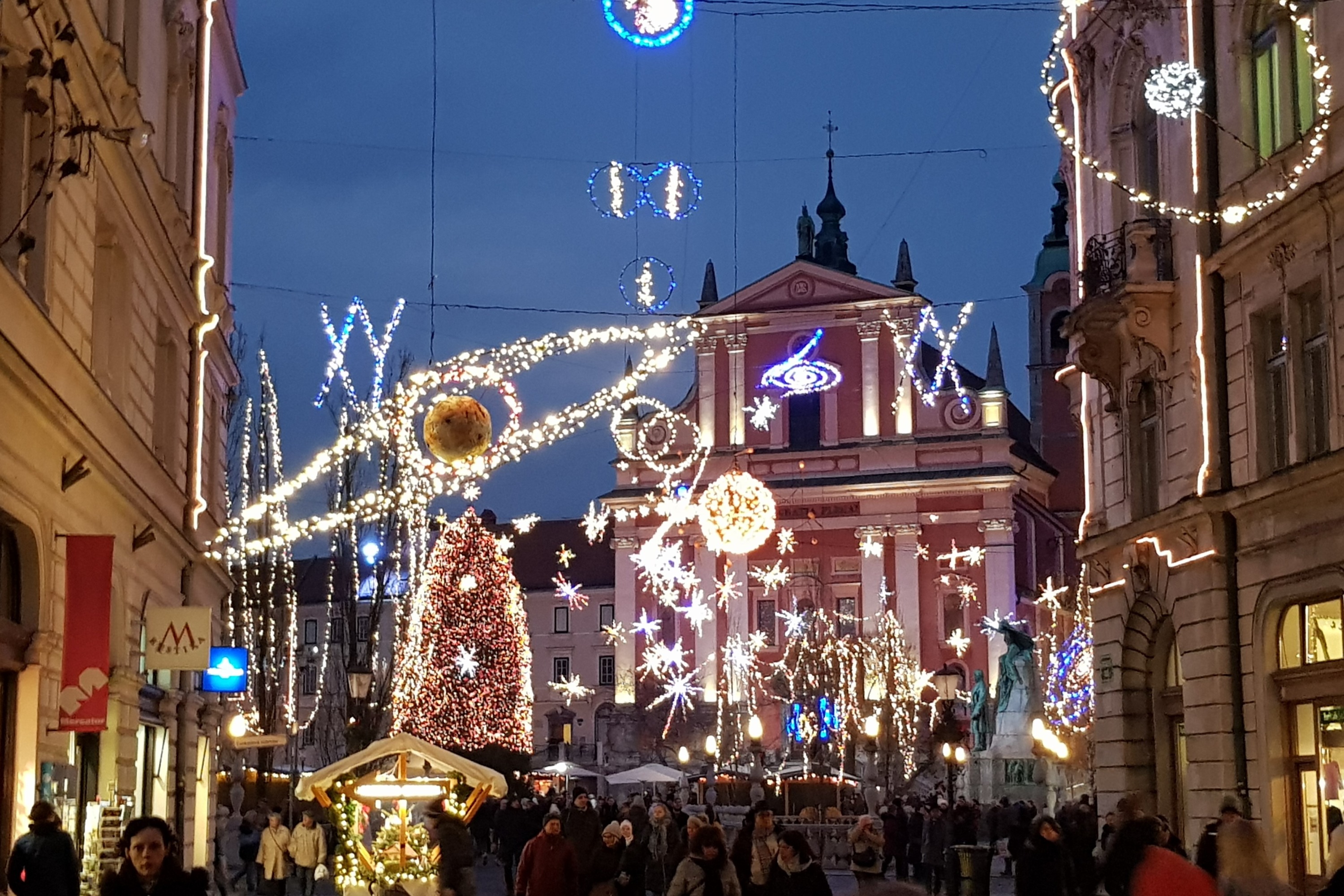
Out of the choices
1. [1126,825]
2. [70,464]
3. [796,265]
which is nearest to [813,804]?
[796,265]

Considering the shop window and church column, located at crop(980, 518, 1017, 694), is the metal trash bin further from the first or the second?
church column, located at crop(980, 518, 1017, 694)

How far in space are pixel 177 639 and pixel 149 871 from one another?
37.8 feet

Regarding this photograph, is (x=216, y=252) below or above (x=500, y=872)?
above

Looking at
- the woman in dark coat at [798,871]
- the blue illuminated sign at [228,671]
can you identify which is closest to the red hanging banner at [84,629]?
the woman in dark coat at [798,871]

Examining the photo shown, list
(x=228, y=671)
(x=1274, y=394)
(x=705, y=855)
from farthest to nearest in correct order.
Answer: (x=228, y=671), (x=1274, y=394), (x=705, y=855)

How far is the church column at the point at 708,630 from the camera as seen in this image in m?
63.1

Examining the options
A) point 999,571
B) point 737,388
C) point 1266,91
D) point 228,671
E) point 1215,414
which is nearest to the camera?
point 1266,91

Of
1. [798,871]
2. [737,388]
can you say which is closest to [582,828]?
[798,871]

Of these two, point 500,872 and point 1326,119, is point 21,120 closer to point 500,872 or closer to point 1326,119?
point 1326,119

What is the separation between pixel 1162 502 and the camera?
22.8 metres

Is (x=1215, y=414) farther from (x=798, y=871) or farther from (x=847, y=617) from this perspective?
(x=847, y=617)

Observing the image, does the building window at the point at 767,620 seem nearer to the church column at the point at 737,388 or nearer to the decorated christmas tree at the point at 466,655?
the church column at the point at 737,388

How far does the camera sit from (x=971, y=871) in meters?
22.5

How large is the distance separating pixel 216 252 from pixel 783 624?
1526 inches
